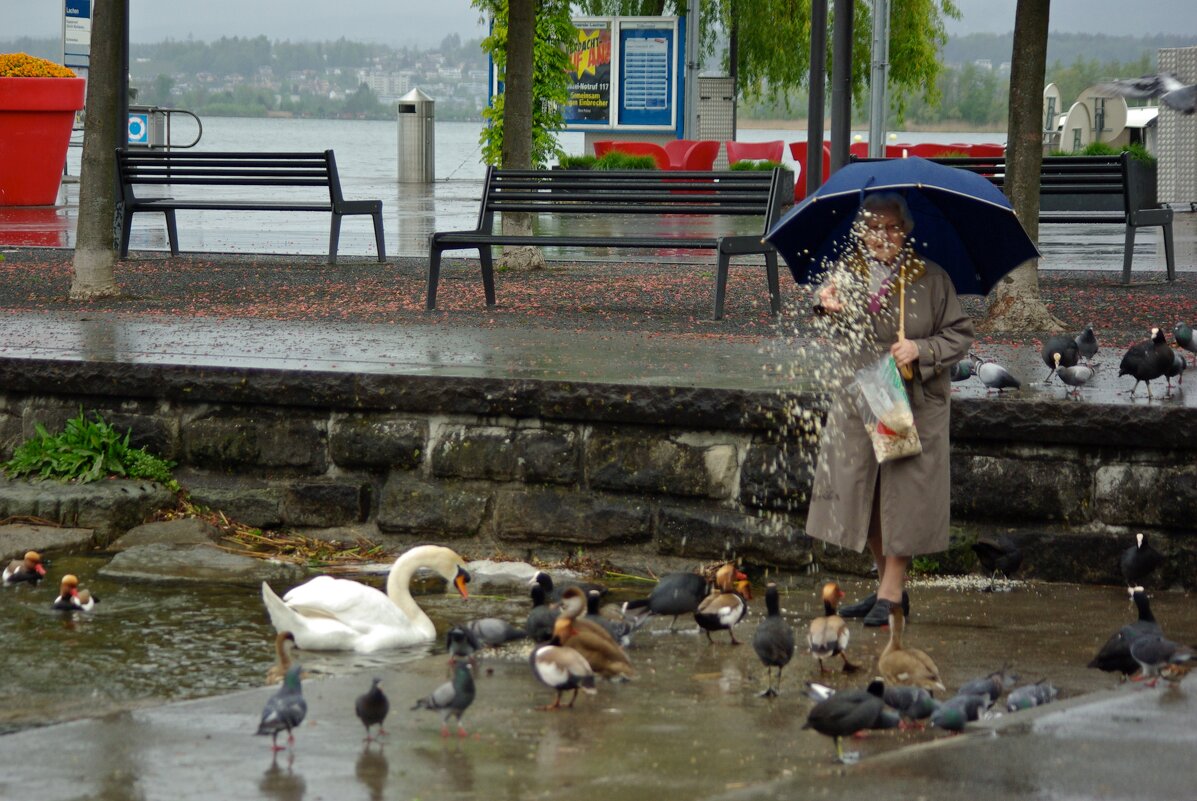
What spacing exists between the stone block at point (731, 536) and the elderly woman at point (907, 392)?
4.22ft

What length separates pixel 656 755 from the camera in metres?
4.73

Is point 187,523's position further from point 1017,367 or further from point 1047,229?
point 1047,229

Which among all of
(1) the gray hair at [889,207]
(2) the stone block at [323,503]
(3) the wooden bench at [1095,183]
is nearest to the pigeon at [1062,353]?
(1) the gray hair at [889,207]

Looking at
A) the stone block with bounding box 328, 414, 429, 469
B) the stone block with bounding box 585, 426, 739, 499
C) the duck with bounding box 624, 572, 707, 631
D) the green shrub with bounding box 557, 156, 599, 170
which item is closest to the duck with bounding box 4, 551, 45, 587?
the stone block with bounding box 328, 414, 429, 469

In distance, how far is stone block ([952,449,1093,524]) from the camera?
748 centimetres

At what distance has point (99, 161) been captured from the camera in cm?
1208

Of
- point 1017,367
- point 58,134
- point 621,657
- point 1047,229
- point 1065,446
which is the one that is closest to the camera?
point 621,657

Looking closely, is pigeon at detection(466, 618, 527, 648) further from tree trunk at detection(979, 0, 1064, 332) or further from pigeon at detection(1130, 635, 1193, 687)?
tree trunk at detection(979, 0, 1064, 332)

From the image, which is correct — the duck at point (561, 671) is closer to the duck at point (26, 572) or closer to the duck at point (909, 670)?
the duck at point (909, 670)

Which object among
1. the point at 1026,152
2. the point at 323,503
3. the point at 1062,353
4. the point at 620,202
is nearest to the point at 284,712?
the point at 323,503

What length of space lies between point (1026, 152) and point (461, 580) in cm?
587

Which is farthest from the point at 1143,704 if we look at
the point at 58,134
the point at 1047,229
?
the point at 58,134

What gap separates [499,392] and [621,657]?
254cm

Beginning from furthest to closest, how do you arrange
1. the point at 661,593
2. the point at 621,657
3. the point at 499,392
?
1. the point at 499,392
2. the point at 661,593
3. the point at 621,657
